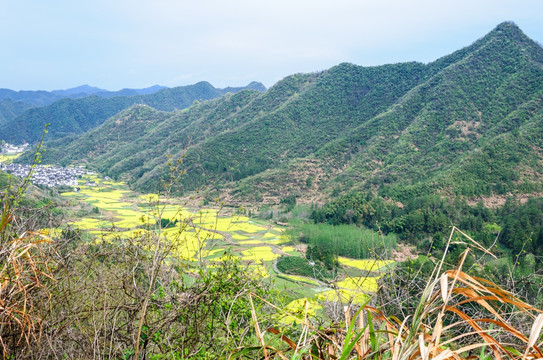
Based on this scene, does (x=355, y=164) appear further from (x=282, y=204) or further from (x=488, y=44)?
(x=488, y=44)

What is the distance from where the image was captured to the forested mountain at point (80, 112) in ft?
318

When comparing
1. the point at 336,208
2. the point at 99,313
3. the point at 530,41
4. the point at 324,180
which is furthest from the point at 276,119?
the point at 99,313

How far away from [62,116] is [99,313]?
5425 inches

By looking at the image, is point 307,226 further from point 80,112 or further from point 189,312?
point 80,112

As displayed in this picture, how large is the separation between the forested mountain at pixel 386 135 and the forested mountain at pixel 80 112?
26811mm

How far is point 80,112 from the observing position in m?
130

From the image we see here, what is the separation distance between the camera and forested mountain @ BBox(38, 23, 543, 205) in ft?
113

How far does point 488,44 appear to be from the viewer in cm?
5372

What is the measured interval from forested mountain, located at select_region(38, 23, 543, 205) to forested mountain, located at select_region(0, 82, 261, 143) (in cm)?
2681

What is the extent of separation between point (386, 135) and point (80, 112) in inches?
4747

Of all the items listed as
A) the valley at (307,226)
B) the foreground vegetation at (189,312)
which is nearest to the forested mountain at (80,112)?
the valley at (307,226)

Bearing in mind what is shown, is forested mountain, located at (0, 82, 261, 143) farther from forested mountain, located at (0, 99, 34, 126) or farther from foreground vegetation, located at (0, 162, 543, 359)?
foreground vegetation, located at (0, 162, 543, 359)

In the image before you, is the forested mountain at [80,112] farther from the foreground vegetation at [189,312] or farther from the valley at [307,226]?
the foreground vegetation at [189,312]

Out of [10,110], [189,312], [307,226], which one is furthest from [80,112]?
[189,312]
